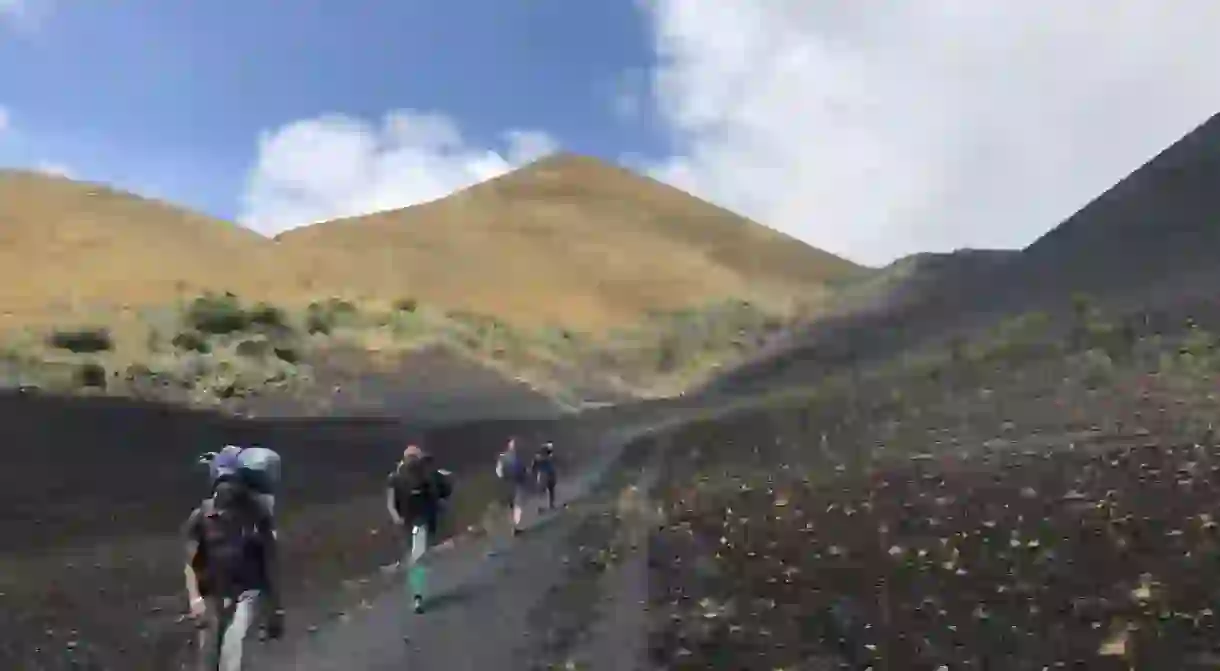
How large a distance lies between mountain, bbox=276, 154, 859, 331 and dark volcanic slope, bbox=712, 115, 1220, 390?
3031 cm

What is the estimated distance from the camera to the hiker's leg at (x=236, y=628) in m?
6.21

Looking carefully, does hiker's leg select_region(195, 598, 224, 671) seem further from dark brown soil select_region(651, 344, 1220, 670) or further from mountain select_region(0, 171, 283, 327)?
mountain select_region(0, 171, 283, 327)

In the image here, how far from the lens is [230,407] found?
34.6 metres

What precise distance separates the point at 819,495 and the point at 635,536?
2.79 m

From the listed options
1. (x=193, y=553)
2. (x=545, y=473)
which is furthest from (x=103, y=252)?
(x=193, y=553)

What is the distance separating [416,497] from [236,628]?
17.4 feet

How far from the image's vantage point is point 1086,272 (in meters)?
43.1

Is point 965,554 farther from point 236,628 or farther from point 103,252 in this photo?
point 103,252

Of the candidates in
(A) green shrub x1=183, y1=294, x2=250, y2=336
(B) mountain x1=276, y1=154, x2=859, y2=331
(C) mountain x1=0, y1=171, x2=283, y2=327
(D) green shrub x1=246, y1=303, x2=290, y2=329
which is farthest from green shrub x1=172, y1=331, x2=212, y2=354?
(B) mountain x1=276, y1=154, x2=859, y2=331

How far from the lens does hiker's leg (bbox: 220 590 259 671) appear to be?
621 centimetres

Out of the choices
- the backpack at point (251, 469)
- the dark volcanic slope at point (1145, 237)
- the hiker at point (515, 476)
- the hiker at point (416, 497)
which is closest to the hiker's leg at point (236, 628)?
the backpack at point (251, 469)

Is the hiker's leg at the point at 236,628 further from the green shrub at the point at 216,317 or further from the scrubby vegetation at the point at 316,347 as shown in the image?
the green shrub at the point at 216,317

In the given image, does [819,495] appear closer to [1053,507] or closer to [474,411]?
[1053,507]

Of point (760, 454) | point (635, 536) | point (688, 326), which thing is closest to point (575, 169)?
point (688, 326)
